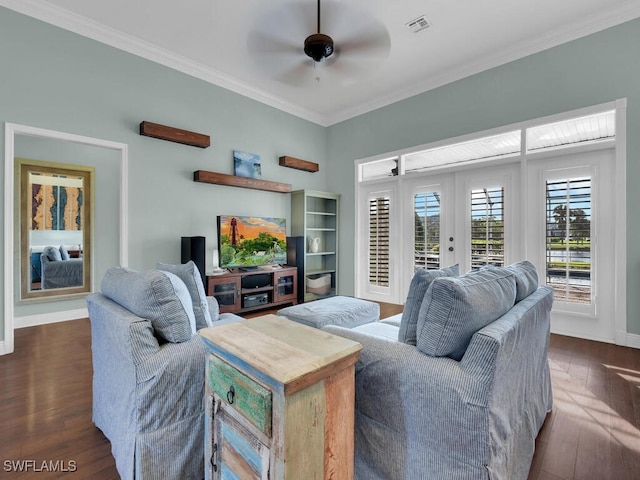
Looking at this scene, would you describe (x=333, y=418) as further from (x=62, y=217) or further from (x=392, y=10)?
(x=62, y=217)

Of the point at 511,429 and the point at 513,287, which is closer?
the point at 511,429

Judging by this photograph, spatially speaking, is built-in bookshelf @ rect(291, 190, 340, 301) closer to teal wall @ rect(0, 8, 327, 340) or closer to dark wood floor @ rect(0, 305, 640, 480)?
teal wall @ rect(0, 8, 327, 340)

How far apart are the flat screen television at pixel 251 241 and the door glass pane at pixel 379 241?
4.78ft

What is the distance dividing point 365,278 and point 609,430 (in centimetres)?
359

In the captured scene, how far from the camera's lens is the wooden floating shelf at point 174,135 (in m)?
3.53

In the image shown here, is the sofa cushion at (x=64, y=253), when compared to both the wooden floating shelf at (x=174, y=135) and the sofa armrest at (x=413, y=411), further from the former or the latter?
the sofa armrest at (x=413, y=411)

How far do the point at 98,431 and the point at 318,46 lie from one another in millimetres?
2722

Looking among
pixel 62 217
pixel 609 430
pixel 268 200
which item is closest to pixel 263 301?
pixel 268 200

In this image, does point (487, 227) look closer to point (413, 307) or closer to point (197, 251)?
point (413, 307)

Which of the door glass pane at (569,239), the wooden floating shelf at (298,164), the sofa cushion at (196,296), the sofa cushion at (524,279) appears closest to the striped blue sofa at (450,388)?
the sofa cushion at (524,279)

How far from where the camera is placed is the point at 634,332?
296cm

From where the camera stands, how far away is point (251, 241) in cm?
432

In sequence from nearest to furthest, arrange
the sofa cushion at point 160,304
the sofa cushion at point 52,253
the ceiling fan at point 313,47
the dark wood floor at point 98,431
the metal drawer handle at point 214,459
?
1. the metal drawer handle at point 214,459
2. the sofa cushion at point 160,304
3. the dark wood floor at point 98,431
4. the ceiling fan at point 313,47
5. the sofa cushion at point 52,253

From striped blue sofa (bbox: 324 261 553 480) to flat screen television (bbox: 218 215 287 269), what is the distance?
2996mm
